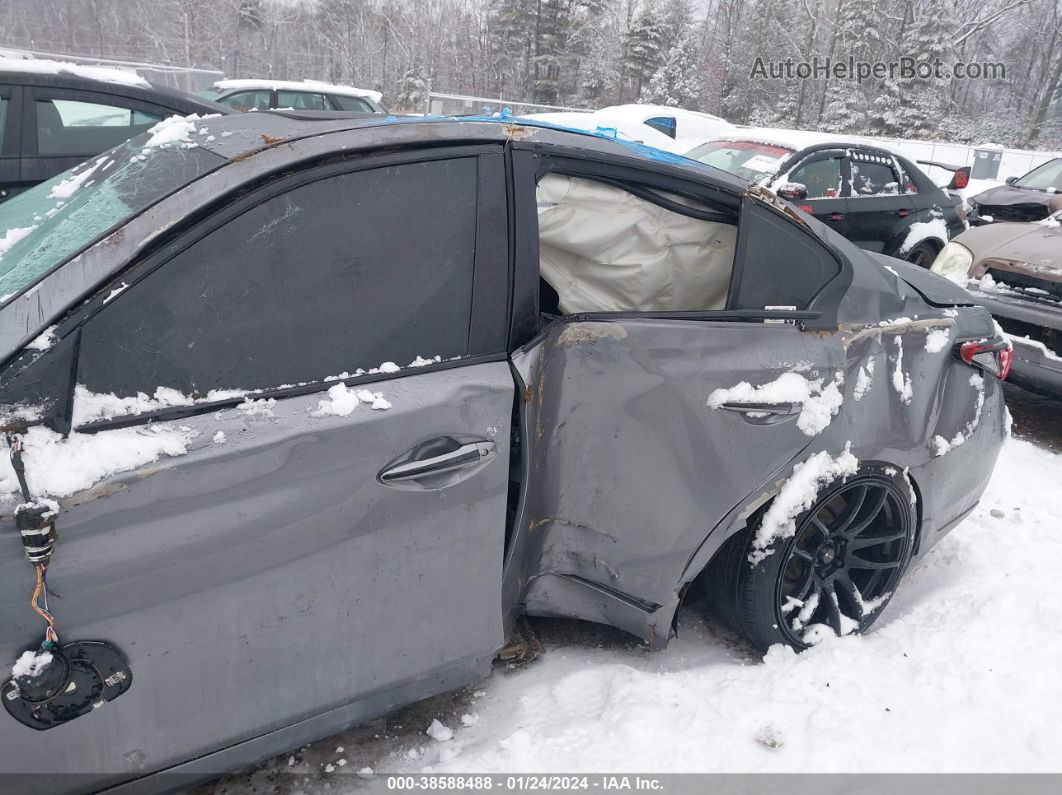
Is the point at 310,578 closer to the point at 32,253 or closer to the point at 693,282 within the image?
the point at 32,253

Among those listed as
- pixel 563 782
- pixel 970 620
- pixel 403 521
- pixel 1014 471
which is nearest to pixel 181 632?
pixel 403 521

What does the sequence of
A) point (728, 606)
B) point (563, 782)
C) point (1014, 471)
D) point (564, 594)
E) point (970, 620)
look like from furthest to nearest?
point (1014, 471) < point (970, 620) < point (728, 606) < point (564, 594) < point (563, 782)

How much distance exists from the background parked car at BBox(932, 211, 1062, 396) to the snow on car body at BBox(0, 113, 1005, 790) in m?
2.42

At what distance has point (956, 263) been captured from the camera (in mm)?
5535

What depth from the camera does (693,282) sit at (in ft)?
8.24

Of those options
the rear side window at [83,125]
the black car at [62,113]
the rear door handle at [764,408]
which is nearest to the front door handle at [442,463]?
the rear door handle at [764,408]

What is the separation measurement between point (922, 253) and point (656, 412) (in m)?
7.14

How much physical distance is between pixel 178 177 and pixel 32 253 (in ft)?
1.25

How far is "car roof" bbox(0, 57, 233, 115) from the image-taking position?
540cm

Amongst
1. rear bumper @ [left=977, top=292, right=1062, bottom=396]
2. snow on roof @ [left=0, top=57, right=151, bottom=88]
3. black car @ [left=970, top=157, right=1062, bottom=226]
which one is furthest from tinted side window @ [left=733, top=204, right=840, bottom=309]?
black car @ [left=970, top=157, right=1062, bottom=226]

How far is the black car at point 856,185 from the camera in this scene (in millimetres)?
7332

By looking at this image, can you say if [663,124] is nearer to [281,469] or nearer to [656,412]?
[656,412]

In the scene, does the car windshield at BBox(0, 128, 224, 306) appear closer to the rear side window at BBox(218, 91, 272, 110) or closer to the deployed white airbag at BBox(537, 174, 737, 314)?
the deployed white airbag at BBox(537, 174, 737, 314)

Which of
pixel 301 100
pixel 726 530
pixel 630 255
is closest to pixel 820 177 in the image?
pixel 630 255
